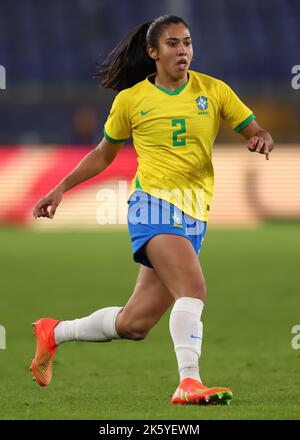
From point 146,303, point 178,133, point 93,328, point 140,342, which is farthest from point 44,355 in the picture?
point 140,342

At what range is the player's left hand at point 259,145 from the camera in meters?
6.12

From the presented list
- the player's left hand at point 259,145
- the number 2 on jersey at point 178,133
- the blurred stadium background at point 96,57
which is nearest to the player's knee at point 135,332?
the number 2 on jersey at point 178,133

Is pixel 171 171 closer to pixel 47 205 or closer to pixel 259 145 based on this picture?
pixel 259 145

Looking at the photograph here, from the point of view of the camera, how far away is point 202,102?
6324mm

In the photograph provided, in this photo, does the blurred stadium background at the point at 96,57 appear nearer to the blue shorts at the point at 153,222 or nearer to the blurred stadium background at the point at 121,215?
the blurred stadium background at the point at 121,215

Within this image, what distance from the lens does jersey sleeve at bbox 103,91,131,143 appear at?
643 cm

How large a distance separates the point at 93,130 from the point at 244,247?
53.2 ft

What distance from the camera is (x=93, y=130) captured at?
110ft

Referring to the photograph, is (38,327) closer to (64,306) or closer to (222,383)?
(222,383)

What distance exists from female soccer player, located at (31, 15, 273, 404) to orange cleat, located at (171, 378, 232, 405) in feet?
0.52

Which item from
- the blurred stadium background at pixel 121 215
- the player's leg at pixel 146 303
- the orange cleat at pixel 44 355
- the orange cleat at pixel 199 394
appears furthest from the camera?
the blurred stadium background at pixel 121 215

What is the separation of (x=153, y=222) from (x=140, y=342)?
3.33m

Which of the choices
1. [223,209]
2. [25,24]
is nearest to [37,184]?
[223,209]

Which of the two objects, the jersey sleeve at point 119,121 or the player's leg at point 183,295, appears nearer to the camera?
the player's leg at point 183,295
